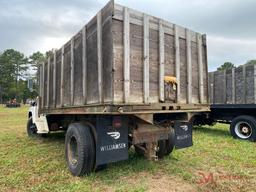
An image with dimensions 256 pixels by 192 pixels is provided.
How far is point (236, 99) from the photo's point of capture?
9398mm

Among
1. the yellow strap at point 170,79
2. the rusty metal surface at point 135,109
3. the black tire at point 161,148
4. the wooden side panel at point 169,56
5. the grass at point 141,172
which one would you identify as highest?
the wooden side panel at point 169,56

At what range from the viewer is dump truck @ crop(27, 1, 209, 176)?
4.01m

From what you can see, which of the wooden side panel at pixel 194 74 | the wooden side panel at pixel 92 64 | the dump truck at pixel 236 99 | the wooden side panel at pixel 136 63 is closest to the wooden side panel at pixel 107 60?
the wooden side panel at pixel 92 64

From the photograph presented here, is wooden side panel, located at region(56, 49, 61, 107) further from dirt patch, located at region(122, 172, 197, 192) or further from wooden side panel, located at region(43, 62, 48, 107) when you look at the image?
dirt patch, located at region(122, 172, 197, 192)

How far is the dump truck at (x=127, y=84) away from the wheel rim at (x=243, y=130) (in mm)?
4292

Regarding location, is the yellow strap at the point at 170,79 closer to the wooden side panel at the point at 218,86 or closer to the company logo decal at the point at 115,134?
the company logo decal at the point at 115,134

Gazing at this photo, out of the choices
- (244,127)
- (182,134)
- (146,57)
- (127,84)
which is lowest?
(244,127)

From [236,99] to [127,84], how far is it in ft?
22.2

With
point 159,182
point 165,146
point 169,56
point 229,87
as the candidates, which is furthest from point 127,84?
point 229,87

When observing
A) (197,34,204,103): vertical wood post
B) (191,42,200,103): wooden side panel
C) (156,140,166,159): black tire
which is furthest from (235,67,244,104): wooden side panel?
(156,140,166,159): black tire

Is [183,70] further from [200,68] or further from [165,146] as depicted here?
[165,146]

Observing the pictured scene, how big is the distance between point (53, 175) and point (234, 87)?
7399 mm

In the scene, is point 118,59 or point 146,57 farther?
point 146,57

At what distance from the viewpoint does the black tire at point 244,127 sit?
8625 millimetres
